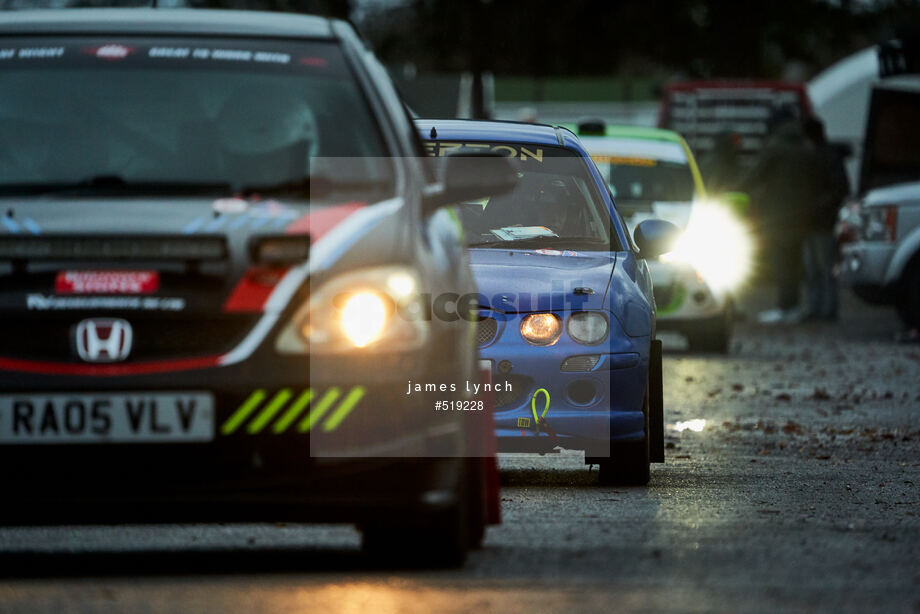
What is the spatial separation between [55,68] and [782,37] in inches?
1507

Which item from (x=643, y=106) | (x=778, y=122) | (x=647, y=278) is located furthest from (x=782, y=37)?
(x=647, y=278)

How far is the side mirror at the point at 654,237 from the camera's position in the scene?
10.0m

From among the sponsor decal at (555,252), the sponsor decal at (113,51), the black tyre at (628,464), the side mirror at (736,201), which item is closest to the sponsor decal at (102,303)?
the sponsor decal at (113,51)

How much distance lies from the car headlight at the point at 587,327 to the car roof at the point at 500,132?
57.2 inches

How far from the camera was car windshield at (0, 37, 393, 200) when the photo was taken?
253 inches

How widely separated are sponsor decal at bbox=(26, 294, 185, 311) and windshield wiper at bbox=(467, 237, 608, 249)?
3.83 metres

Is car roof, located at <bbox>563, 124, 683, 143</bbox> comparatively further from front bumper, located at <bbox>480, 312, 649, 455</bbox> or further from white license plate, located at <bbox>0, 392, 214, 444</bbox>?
white license plate, located at <bbox>0, 392, 214, 444</bbox>

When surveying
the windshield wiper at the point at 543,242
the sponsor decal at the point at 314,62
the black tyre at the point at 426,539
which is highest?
the sponsor decal at the point at 314,62

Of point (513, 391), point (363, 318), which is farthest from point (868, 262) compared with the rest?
point (363, 318)

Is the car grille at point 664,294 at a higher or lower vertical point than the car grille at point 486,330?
lower

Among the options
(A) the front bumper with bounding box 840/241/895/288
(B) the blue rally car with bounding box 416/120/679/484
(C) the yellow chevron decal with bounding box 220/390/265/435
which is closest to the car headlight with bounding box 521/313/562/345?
(B) the blue rally car with bounding box 416/120/679/484

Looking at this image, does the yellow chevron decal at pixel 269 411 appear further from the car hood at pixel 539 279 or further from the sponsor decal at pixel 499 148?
the sponsor decal at pixel 499 148

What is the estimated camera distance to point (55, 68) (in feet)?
22.0

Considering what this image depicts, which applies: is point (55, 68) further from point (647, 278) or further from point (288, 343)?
point (647, 278)
